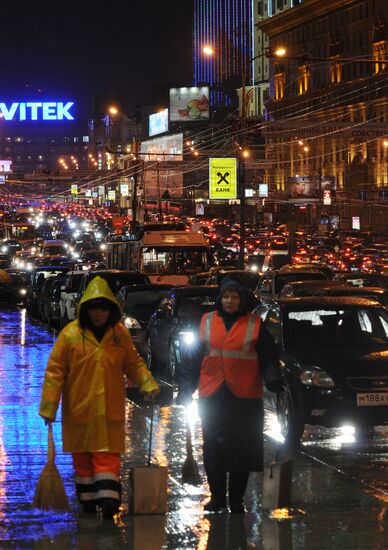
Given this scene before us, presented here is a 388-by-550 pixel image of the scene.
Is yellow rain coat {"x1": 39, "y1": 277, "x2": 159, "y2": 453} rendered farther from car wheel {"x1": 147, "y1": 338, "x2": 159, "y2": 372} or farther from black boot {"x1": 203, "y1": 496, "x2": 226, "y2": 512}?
car wheel {"x1": 147, "y1": 338, "x2": 159, "y2": 372}

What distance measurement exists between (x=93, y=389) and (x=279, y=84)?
5402 inches

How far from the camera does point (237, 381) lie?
852 centimetres

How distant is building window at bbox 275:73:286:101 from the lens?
14198 cm

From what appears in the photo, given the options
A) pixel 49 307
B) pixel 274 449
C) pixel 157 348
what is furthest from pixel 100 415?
pixel 49 307

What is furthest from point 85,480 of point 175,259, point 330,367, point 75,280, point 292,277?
point 175,259

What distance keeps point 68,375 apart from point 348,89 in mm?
118314

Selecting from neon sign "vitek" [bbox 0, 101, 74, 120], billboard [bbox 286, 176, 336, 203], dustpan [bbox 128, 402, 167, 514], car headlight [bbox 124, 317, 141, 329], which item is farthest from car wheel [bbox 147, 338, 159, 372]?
neon sign "vitek" [bbox 0, 101, 74, 120]

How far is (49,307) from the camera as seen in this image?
35281 mm

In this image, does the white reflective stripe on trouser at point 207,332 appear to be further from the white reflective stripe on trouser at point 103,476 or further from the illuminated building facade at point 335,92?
the illuminated building facade at point 335,92

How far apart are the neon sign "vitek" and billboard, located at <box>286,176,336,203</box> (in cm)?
8399

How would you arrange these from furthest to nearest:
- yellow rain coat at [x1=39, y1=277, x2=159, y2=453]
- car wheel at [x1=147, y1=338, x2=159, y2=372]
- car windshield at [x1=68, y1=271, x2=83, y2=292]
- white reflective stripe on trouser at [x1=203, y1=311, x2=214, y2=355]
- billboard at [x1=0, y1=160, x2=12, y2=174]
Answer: billboard at [x1=0, y1=160, x2=12, y2=174]
car windshield at [x1=68, y1=271, x2=83, y2=292]
car wheel at [x1=147, y1=338, x2=159, y2=372]
white reflective stripe on trouser at [x1=203, y1=311, x2=214, y2=355]
yellow rain coat at [x1=39, y1=277, x2=159, y2=453]

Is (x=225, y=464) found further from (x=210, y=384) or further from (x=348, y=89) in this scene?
(x=348, y=89)

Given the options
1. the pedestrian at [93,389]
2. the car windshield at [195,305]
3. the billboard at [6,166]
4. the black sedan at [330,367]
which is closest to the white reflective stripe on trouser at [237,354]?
the pedestrian at [93,389]

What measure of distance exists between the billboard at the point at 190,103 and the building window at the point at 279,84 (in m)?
17.6
